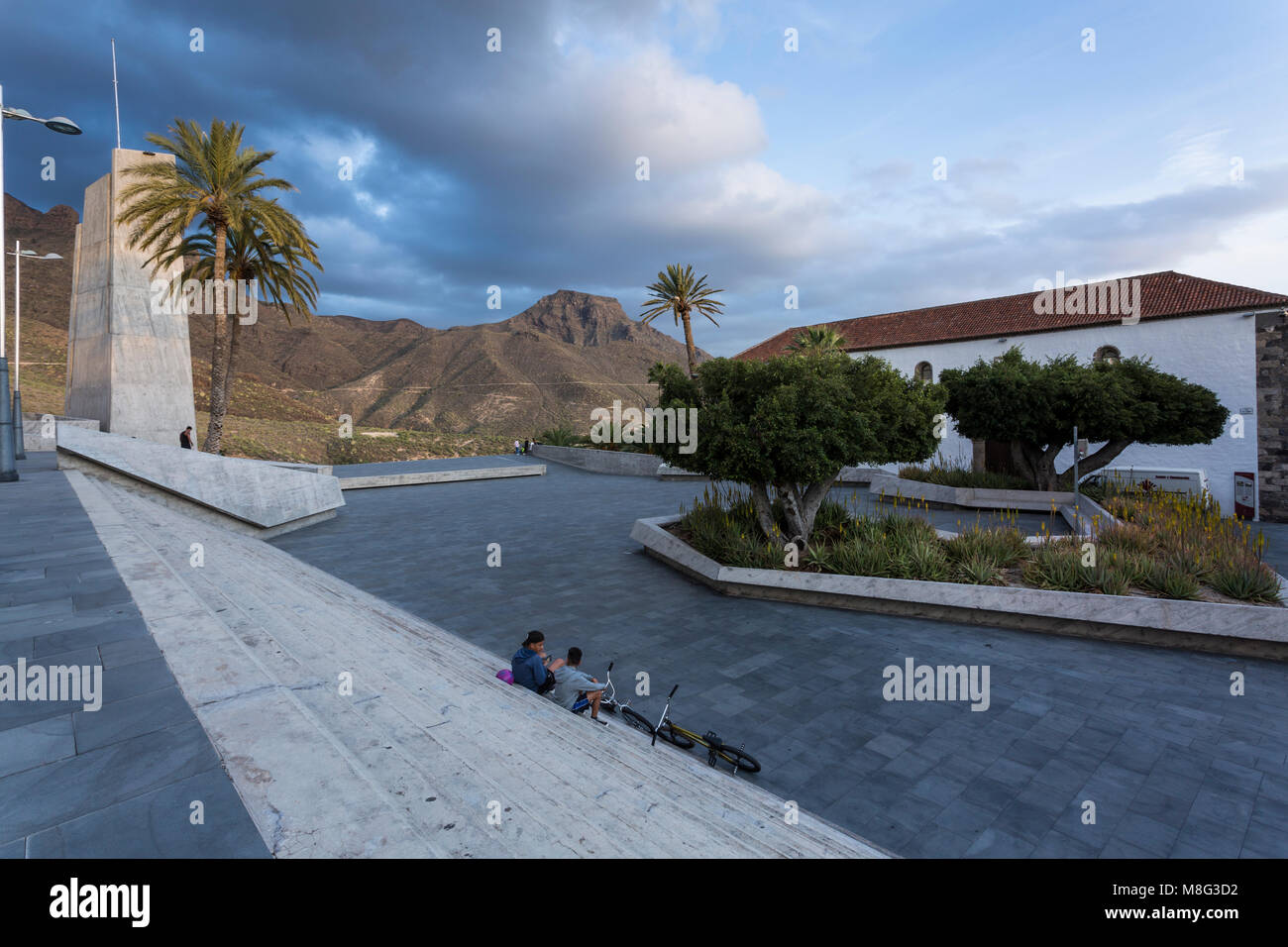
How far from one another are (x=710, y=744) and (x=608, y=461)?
26.1m

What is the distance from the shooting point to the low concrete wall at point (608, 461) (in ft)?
95.4

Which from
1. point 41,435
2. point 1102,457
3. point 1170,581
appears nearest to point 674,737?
point 1170,581

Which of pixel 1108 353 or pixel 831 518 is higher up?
pixel 1108 353

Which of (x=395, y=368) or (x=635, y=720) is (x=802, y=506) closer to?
(x=635, y=720)

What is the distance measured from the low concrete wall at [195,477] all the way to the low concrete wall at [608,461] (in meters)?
15.6

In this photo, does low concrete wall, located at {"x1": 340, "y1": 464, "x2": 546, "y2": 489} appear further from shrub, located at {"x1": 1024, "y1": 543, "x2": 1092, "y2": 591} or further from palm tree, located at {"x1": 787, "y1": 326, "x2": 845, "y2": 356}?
shrub, located at {"x1": 1024, "y1": 543, "x2": 1092, "y2": 591}

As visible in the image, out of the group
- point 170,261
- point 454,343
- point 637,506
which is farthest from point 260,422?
point 454,343

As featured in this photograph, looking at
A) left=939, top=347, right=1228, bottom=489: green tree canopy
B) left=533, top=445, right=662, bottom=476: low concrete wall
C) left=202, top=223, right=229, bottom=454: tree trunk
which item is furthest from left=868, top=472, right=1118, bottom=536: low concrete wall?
left=202, top=223, right=229, bottom=454: tree trunk

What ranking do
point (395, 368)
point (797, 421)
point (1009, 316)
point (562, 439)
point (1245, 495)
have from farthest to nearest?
1. point (395, 368)
2. point (562, 439)
3. point (1009, 316)
4. point (1245, 495)
5. point (797, 421)

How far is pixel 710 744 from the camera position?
4.78m

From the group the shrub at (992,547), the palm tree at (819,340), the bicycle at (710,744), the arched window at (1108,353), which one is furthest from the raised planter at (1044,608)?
the arched window at (1108,353)

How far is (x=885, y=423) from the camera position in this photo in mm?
10531

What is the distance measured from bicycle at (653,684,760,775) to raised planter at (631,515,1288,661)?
4.56 m
